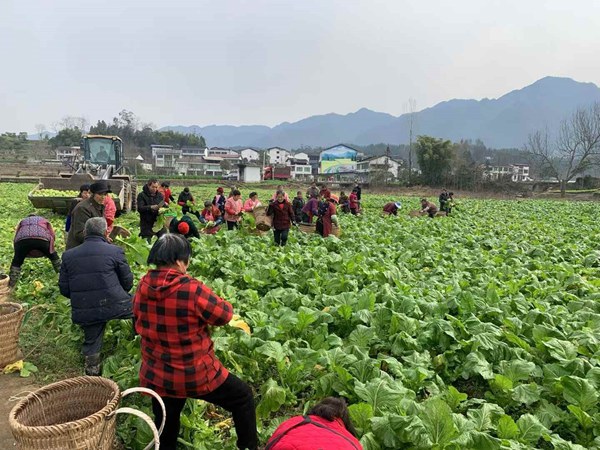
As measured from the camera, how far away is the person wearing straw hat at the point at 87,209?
650 centimetres

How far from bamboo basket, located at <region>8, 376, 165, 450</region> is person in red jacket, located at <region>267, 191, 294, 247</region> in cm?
723

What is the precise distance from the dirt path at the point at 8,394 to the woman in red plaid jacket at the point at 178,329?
160 cm

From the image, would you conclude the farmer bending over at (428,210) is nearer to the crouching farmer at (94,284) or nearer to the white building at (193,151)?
the crouching farmer at (94,284)

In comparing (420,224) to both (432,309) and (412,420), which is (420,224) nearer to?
(432,309)

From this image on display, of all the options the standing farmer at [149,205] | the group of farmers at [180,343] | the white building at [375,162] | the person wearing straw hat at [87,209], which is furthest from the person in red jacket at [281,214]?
the white building at [375,162]

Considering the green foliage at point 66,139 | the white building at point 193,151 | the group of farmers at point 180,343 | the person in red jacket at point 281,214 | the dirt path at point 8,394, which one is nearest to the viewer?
the group of farmers at point 180,343

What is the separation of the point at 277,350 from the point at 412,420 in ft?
4.57

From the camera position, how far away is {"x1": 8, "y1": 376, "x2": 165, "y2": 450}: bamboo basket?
8.63ft

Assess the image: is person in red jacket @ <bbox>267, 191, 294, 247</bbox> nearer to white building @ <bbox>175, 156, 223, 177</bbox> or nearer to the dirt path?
the dirt path

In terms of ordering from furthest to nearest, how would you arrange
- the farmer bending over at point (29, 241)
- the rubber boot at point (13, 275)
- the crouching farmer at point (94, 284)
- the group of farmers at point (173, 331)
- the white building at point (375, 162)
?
1. the white building at point (375, 162)
2. the rubber boot at point (13, 275)
3. the farmer bending over at point (29, 241)
4. the crouching farmer at point (94, 284)
5. the group of farmers at point (173, 331)

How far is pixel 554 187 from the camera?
50.7 meters

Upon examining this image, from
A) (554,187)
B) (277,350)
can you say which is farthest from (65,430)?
(554,187)

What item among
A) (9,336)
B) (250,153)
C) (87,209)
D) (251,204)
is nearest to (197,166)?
(250,153)

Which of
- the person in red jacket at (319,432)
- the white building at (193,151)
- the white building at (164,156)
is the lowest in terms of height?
the person in red jacket at (319,432)
